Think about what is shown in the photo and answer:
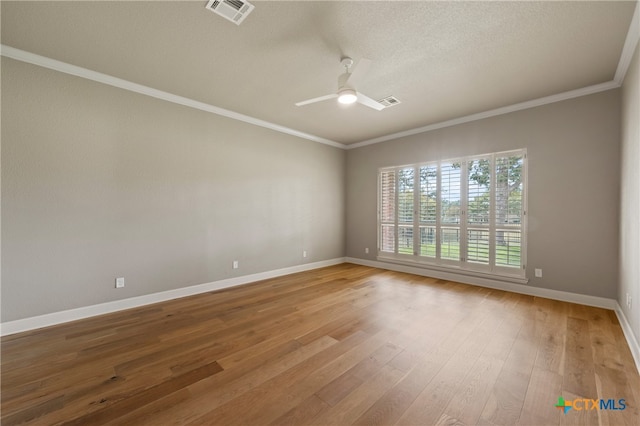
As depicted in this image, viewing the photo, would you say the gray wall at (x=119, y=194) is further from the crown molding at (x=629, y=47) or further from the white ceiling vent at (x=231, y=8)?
the crown molding at (x=629, y=47)

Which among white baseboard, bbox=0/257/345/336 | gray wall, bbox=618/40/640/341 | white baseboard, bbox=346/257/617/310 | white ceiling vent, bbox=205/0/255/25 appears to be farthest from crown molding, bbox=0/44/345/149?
gray wall, bbox=618/40/640/341

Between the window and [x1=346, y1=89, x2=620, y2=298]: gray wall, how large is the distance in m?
0.19

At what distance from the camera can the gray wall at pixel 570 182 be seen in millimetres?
3314

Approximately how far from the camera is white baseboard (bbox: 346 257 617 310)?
133 inches

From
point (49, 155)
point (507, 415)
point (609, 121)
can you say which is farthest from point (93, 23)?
point (609, 121)

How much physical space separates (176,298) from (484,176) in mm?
5121

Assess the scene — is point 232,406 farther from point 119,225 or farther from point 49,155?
point 49,155

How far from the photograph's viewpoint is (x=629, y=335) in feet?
8.04

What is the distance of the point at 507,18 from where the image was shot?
2178 mm

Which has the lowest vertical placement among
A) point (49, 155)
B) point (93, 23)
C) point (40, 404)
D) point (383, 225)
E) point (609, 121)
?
point (40, 404)

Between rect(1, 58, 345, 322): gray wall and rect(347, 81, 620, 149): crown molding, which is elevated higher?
rect(347, 81, 620, 149): crown molding

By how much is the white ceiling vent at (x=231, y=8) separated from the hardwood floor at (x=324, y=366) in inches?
113

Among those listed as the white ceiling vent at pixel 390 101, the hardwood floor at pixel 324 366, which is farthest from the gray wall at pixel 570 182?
the white ceiling vent at pixel 390 101

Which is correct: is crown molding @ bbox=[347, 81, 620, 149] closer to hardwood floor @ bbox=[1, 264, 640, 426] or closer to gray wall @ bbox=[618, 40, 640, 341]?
gray wall @ bbox=[618, 40, 640, 341]
